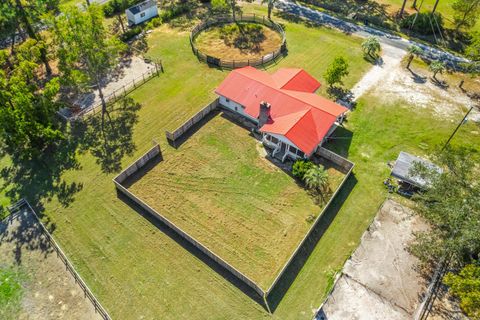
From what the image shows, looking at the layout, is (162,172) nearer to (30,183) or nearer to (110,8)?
(30,183)

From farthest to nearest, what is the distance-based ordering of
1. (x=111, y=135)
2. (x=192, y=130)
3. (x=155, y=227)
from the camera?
(x=192, y=130), (x=111, y=135), (x=155, y=227)

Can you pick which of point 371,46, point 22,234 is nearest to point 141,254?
point 22,234

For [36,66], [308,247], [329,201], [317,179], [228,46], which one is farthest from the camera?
[228,46]

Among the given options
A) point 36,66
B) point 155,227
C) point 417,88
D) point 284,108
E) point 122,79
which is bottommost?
point 155,227

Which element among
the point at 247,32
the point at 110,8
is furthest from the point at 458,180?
the point at 110,8

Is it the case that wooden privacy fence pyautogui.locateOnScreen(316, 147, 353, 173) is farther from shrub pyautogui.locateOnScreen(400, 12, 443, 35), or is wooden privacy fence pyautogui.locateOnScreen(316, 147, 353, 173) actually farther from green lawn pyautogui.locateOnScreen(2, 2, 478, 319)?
shrub pyautogui.locateOnScreen(400, 12, 443, 35)

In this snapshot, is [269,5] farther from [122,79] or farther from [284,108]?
[122,79]

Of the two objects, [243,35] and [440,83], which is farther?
[243,35]

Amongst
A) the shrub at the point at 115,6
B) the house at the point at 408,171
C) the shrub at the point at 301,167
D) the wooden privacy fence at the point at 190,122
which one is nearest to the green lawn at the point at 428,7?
the house at the point at 408,171
